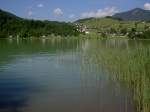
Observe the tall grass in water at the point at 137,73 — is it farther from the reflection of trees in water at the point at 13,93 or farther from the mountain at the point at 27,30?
the mountain at the point at 27,30

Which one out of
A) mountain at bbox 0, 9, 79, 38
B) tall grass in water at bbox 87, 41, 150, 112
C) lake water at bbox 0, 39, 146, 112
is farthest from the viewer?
mountain at bbox 0, 9, 79, 38

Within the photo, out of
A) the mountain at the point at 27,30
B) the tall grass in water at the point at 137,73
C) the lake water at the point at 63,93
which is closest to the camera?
the tall grass in water at the point at 137,73

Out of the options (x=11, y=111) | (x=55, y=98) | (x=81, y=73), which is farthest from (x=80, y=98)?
(x=81, y=73)

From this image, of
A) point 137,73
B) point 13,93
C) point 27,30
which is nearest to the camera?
point 137,73

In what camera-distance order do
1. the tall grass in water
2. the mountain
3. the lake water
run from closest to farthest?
1. the tall grass in water
2. the lake water
3. the mountain

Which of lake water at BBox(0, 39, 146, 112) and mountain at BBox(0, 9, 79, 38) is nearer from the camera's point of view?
lake water at BBox(0, 39, 146, 112)

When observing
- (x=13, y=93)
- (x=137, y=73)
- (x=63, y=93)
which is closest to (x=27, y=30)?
(x=13, y=93)

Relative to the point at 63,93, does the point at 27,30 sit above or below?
above

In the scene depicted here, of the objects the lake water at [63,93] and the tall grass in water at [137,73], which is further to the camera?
the lake water at [63,93]

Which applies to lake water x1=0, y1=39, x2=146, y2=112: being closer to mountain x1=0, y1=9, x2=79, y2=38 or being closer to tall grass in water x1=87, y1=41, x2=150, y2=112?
tall grass in water x1=87, y1=41, x2=150, y2=112

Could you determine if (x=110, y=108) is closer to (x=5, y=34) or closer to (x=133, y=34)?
(x=133, y=34)

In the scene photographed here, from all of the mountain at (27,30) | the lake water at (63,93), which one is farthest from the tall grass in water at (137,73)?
the mountain at (27,30)

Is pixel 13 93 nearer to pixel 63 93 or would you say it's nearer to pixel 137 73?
pixel 63 93

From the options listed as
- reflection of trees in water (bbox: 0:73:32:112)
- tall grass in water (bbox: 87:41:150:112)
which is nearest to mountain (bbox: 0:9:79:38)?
reflection of trees in water (bbox: 0:73:32:112)
